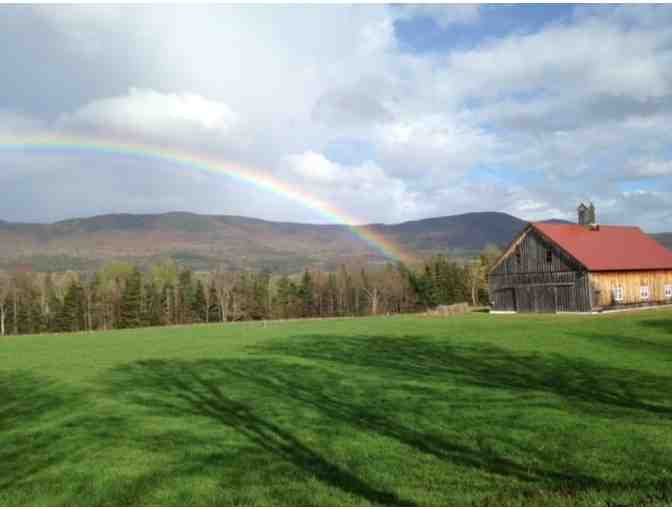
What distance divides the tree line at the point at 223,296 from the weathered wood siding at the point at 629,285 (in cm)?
4432

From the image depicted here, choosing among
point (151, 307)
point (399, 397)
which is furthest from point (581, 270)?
point (151, 307)

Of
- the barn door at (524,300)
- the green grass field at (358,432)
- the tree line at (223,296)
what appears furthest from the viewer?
the tree line at (223,296)

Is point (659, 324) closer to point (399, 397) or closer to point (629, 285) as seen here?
point (629, 285)

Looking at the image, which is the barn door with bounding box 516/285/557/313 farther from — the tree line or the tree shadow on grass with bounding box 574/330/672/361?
the tree line

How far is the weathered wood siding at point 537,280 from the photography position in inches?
1850

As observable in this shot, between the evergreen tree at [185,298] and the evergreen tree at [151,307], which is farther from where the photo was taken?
the evergreen tree at [185,298]

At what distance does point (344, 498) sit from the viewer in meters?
7.73

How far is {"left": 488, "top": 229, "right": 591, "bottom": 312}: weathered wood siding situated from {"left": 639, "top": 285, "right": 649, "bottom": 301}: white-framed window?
6.81m

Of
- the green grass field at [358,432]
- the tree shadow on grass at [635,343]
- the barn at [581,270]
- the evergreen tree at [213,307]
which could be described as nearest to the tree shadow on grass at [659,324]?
the tree shadow on grass at [635,343]

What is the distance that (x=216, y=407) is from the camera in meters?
15.0

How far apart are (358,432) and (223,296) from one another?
316ft

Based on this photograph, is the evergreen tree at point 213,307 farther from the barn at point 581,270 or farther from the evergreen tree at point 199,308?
the barn at point 581,270

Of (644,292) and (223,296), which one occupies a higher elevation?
(223,296)

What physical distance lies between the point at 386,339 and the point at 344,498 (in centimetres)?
2505
